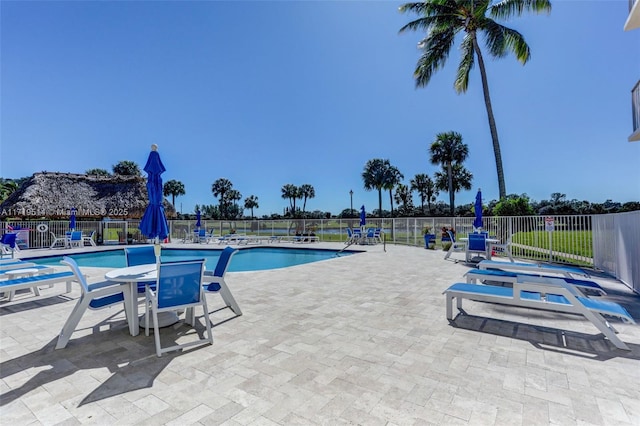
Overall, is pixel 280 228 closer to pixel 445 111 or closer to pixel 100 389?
pixel 445 111

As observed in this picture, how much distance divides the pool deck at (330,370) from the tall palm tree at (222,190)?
45.2 meters

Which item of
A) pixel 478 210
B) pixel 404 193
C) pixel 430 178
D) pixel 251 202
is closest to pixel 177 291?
pixel 478 210

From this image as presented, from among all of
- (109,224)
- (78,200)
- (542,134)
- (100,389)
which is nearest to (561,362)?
(100,389)

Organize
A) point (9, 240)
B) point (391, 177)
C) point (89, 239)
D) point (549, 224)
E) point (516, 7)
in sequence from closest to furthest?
point (549, 224)
point (9, 240)
point (516, 7)
point (89, 239)
point (391, 177)

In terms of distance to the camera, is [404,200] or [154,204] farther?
[404,200]

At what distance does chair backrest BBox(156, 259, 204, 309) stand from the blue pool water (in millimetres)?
8222

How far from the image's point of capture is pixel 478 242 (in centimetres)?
811

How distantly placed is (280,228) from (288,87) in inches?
365

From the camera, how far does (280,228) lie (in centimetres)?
1980

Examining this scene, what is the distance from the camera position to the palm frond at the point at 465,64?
1418 cm

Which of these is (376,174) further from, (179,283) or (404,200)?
(179,283)

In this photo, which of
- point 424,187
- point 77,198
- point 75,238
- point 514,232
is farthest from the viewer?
point 424,187

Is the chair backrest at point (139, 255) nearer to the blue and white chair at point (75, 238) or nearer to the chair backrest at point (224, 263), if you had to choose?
the chair backrest at point (224, 263)

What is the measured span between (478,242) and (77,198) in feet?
83.2
